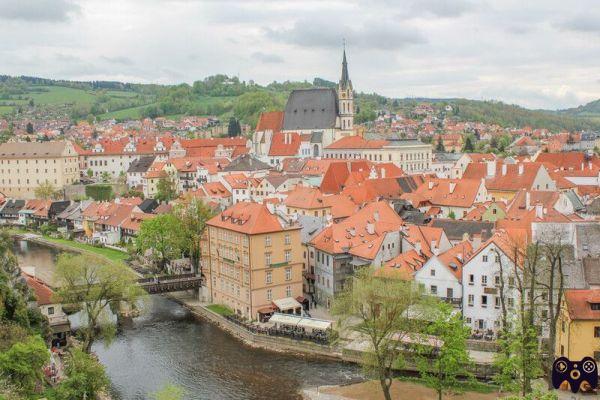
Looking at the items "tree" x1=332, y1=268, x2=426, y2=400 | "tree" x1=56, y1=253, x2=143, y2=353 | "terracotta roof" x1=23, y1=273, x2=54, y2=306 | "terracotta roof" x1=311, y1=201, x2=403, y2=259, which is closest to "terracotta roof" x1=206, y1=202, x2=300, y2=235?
"terracotta roof" x1=311, y1=201, x2=403, y2=259

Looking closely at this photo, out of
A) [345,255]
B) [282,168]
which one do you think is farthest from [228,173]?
[345,255]

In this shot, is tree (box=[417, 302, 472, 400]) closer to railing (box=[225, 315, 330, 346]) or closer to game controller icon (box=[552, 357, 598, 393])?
game controller icon (box=[552, 357, 598, 393])

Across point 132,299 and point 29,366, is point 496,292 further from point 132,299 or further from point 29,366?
point 29,366

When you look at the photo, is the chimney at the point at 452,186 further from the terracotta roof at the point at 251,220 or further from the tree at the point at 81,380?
the tree at the point at 81,380

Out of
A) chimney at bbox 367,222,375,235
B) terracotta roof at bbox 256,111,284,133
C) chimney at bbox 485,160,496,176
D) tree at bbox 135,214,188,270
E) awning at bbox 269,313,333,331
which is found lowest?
awning at bbox 269,313,333,331

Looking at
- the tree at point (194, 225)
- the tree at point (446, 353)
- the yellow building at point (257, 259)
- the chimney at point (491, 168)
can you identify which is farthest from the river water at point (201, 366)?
the chimney at point (491, 168)

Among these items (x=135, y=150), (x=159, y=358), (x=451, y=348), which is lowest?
(x=159, y=358)
